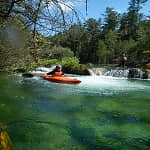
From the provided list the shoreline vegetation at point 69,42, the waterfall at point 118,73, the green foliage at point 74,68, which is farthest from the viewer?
the green foliage at point 74,68

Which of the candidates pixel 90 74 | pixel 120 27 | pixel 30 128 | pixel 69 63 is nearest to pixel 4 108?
pixel 30 128

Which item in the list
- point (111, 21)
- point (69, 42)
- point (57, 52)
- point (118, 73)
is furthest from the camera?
point (111, 21)

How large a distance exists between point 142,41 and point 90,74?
59.9 feet

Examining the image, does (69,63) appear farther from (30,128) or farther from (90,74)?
(30,128)

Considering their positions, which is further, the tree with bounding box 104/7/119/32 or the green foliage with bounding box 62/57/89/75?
the tree with bounding box 104/7/119/32

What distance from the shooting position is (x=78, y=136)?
5.52m

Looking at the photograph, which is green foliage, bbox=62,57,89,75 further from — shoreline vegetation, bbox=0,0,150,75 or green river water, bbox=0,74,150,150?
green river water, bbox=0,74,150,150

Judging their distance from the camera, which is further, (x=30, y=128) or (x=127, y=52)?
(x=127, y=52)

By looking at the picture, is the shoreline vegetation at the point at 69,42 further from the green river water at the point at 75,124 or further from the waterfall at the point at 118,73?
the waterfall at the point at 118,73

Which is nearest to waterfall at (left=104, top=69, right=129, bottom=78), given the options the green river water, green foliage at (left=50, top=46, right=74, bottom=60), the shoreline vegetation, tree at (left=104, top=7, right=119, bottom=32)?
the shoreline vegetation

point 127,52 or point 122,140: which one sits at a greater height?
point 127,52

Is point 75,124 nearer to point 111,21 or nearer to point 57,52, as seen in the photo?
point 57,52

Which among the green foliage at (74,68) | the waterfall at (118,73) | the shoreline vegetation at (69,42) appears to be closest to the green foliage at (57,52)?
the shoreline vegetation at (69,42)

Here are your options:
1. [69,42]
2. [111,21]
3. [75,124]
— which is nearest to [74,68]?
[75,124]
